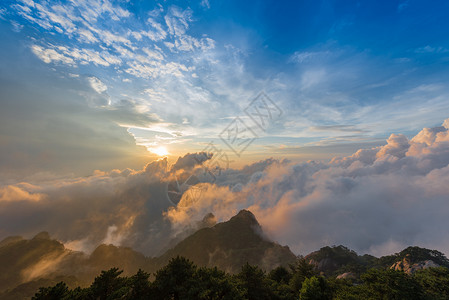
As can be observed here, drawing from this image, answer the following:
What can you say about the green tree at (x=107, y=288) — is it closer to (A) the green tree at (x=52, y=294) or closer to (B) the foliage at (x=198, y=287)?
(B) the foliage at (x=198, y=287)

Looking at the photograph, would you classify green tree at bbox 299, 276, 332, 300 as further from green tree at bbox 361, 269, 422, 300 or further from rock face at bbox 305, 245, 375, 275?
rock face at bbox 305, 245, 375, 275

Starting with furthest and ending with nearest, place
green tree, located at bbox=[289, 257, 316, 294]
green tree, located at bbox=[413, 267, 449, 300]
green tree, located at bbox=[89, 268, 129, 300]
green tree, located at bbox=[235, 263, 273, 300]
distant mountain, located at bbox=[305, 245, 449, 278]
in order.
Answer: distant mountain, located at bbox=[305, 245, 449, 278] → green tree, located at bbox=[289, 257, 316, 294] → green tree, located at bbox=[413, 267, 449, 300] → green tree, located at bbox=[235, 263, 273, 300] → green tree, located at bbox=[89, 268, 129, 300]

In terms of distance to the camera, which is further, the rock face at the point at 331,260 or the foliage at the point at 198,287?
the rock face at the point at 331,260

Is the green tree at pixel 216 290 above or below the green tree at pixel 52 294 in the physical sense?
below

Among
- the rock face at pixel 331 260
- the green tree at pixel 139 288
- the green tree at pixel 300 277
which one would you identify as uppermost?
the green tree at pixel 139 288

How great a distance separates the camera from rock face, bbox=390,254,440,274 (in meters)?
126

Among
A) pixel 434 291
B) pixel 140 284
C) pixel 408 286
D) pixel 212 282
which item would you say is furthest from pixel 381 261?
pixel 140 284

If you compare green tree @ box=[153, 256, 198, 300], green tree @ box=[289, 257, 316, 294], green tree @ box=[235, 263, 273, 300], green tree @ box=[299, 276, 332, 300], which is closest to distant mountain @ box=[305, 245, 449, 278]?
green tree @ box=[289, 257, 316, 294]

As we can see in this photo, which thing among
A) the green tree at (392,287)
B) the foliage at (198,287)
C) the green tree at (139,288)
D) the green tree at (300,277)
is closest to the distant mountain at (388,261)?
the green tree at (300,277)

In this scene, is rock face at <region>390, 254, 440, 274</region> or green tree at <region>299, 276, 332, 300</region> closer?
green tree at <region>299, 276, 332, 300</region>

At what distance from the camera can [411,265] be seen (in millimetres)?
132875

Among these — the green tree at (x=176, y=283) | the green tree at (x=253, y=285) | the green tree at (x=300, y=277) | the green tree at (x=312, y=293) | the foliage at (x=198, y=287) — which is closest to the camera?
the foliage at (x=198, y=287)

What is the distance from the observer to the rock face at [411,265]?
125938 mm

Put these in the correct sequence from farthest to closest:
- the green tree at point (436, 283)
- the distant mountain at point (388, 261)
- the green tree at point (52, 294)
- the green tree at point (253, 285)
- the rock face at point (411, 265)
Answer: the distant mountain at point (388, 261)
the rock face at point (411, 265)
the green tree at point (436, 283)
the green tree at point (253, 285)
the green tree at point (52, 294)
